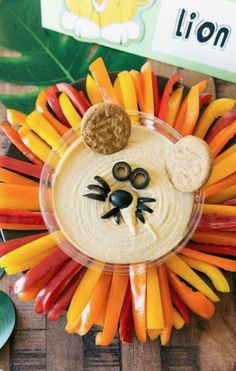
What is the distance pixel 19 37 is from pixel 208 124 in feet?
2.07

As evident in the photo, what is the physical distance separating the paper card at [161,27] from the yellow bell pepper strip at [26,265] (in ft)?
2.16

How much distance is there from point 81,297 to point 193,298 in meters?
0.26

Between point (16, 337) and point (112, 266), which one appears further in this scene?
point (16, 337)

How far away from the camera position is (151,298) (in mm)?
1204

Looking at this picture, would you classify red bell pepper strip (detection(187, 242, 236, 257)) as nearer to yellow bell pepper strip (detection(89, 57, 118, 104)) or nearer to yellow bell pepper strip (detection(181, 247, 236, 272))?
yellow bell pepper strip (detection(181, 247, 236, 272))

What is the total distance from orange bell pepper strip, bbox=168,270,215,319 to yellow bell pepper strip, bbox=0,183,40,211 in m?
0.36

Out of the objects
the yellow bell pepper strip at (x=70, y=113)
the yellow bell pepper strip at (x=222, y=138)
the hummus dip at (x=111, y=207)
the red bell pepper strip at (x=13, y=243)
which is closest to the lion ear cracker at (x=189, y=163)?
the hummus dip at (x=111, y=207)

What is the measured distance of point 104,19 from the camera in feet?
4.91

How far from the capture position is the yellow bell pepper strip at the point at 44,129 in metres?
1.29

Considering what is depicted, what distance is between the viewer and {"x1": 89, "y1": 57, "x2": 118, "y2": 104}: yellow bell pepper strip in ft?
4.33

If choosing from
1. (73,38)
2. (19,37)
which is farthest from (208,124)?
(19,37)

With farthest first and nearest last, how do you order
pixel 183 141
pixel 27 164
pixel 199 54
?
pixel 199 54 → pixel 27 164 → pixel 183 141

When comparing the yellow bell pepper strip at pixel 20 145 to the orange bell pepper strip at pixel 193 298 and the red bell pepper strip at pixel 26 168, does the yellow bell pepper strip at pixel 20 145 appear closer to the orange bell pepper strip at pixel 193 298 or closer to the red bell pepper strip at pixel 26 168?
the red bell pepper strip at pixel 26 168

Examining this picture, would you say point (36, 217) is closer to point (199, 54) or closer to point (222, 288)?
point (222, 288)
